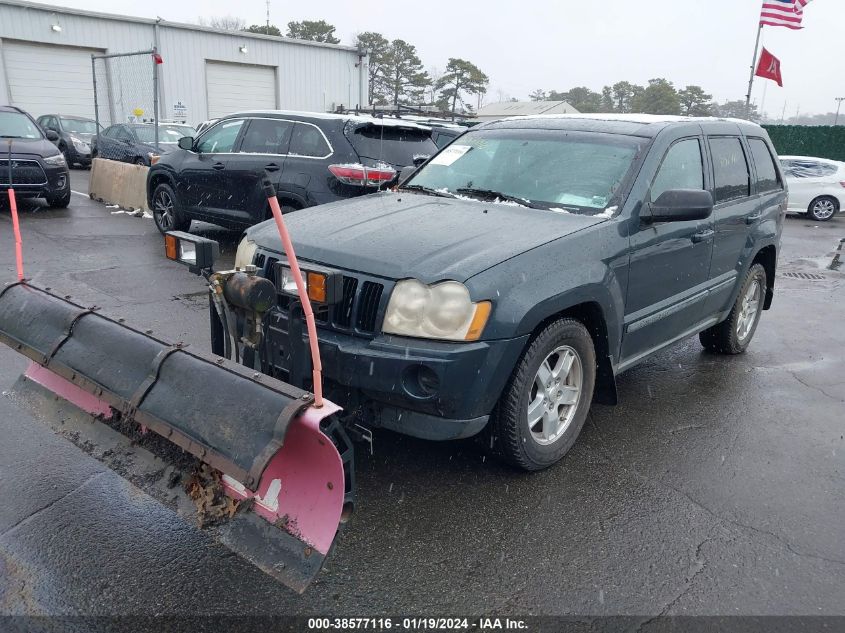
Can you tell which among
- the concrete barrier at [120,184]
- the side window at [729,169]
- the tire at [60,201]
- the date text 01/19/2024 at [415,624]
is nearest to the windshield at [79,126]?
the concrete barrier at [120,184]

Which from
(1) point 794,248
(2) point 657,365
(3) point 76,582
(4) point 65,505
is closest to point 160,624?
(3) point 76,582

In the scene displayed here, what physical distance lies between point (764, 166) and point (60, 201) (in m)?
11.5

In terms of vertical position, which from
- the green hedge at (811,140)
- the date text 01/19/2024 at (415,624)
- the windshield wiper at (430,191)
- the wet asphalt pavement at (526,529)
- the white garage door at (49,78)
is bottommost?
the date text 01/19/2024 at (415,624)

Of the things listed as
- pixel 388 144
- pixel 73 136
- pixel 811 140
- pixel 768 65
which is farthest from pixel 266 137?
pixel 811 140

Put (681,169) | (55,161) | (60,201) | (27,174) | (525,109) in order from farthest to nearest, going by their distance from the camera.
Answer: (525,109), (60,201), (55,161), (27,174), (681,169)

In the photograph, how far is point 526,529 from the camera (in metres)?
3.11

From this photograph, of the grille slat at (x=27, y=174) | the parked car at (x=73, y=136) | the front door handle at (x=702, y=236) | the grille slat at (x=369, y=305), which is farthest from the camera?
the parked car at (x=73, y=136)

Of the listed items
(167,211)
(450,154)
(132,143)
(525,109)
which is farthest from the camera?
(525,109)

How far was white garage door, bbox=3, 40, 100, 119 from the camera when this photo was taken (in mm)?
23484

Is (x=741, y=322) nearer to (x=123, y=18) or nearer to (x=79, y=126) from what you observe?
(x=79, y=126)

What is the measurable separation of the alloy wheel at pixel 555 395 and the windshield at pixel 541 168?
2.97ft

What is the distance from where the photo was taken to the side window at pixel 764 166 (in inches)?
211

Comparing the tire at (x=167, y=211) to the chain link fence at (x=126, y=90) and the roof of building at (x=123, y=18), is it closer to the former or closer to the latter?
the chain link fence at (x=126, y=90)

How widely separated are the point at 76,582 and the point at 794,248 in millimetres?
12746
